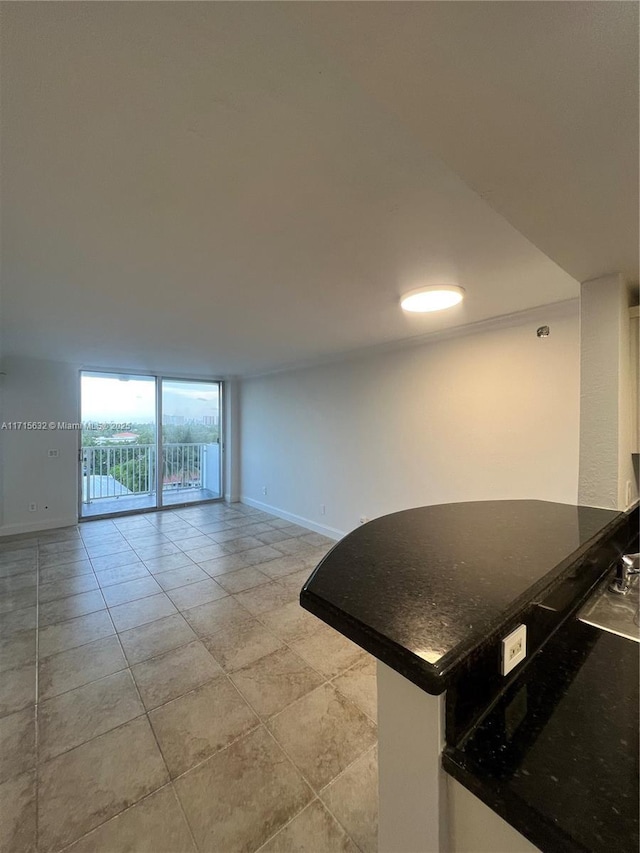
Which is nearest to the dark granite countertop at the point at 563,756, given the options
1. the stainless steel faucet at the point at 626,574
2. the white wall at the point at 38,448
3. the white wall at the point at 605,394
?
the stainless steel faucet at the point at 626,574

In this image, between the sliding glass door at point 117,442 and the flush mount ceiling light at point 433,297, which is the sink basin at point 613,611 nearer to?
the flush mount ceiling light at point 433,297

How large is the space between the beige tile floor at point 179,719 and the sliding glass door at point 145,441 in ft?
8.30

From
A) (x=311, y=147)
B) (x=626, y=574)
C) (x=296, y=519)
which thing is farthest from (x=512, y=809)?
(x=296, y=519)

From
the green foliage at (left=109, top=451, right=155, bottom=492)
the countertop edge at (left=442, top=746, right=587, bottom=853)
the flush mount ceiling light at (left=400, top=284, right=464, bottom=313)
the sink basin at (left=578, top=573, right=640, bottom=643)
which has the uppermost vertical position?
the flush mount ceiling light at (left=400, top=284, right=464, bottom=313)

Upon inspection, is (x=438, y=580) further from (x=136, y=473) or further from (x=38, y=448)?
(x=136, y=473)

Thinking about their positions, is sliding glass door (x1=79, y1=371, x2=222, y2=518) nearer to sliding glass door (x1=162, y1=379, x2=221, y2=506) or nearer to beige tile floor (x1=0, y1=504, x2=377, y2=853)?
sliding glass door (x1=162, y1=379, x2=221, y2=506)

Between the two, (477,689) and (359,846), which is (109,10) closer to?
(477,689)

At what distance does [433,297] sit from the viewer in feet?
6.97

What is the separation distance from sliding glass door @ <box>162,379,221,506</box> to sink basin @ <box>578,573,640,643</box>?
5835mm

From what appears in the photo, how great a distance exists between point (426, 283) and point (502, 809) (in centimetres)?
211

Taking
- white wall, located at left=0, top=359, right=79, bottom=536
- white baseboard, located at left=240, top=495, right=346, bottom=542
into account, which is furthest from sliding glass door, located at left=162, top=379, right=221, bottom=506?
white wall, located at left=0, top=359, right=79, bottom=536

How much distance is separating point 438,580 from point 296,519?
4.43 metres

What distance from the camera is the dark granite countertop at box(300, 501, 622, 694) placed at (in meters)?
0.58

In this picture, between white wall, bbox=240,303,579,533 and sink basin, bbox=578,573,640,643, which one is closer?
sink basin, bbox=578,573,640,643
